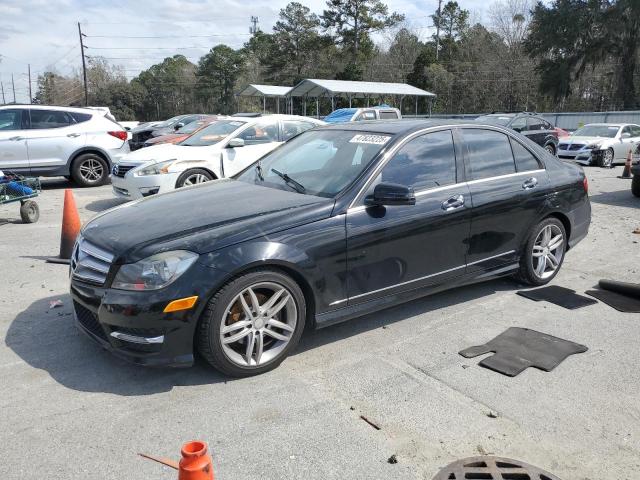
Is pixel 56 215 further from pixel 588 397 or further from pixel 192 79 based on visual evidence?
pixel 192 79

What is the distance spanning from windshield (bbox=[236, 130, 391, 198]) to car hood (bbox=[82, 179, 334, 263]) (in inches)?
7.8

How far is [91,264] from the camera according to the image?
11.9ft

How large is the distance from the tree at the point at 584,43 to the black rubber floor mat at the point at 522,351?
1782 inches

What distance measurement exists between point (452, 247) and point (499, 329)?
760 millimetres

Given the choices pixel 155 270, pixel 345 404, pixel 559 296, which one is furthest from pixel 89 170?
pixel 345 404

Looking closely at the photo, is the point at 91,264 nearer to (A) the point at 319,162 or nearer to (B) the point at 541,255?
(A) the point at 319,162

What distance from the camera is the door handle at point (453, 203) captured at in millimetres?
4398

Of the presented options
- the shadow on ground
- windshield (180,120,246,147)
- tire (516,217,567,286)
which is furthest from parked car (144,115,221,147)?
tire (516,217,567,286)

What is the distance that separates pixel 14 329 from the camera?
436 centimetres

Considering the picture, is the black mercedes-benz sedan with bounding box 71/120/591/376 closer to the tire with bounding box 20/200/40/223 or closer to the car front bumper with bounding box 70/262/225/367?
the car front bumper with bounding box 70/262/225/367

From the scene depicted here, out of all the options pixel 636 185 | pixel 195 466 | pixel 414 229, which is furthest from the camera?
pixel 636 185

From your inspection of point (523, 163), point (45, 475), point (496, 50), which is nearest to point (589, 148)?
point (523, 163)

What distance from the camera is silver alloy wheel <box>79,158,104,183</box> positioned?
1209 cm

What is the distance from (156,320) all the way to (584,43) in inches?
1906
